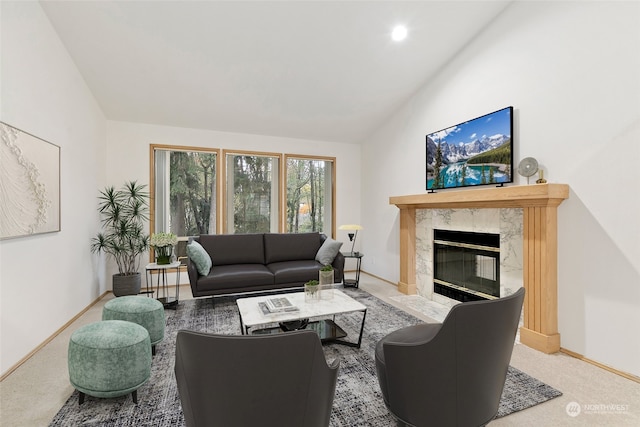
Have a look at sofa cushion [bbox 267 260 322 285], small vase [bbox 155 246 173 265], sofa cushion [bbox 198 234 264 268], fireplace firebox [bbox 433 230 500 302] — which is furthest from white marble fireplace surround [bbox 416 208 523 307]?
small vase [bbox 155 246 173 265]

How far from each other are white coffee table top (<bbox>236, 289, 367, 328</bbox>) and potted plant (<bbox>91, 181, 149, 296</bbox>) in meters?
2.39

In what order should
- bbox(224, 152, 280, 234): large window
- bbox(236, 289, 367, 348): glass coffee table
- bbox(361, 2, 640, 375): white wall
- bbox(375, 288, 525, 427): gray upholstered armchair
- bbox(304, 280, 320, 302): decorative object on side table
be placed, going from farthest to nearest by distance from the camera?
bbox(224, 152, 280, 234): large window → bbox(304, 280, 320, 302): decorative object on side table → bbox(236, 289, 367, 348): glass coffee table → bbox(361, 2, 640, 375): white wall → bbox(375, 288, 525, 427): gray upholstered armchair

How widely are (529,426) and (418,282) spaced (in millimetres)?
2894

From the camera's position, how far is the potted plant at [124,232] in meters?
4.27

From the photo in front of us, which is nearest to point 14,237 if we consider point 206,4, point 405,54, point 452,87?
point 206,4

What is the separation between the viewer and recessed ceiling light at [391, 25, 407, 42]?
356 cm

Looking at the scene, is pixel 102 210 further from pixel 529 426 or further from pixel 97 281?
pixel 529 426

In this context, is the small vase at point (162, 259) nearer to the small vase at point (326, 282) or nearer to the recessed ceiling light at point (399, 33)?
the small vase at point (326, 282)

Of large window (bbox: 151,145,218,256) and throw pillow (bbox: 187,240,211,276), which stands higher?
large window (bbox: 151,145,218,256)

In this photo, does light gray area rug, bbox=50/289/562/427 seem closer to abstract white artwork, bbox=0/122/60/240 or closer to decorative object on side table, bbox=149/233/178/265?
decorative object on side table, bbox=149/233/178/265

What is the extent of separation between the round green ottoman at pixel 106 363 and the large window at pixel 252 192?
3.50 meters

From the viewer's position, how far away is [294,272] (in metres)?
4.31

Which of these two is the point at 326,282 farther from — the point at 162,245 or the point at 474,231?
the point at 162,245

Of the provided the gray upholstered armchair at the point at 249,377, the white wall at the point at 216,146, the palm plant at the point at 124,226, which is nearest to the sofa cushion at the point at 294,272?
the white wall at the point at 216,146
